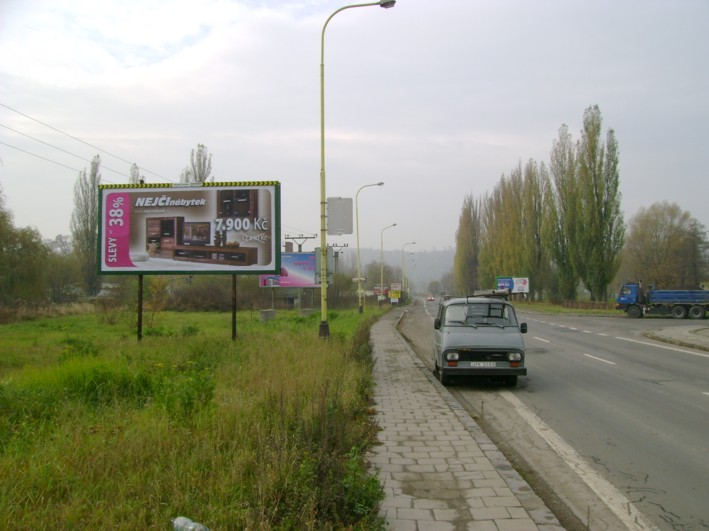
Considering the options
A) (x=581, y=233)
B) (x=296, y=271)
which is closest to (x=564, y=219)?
(x=581, y=233)

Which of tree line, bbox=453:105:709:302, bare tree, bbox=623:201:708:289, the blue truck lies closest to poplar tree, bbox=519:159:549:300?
tree line, bbox=453:105:709:302

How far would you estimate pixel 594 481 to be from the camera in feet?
16.9

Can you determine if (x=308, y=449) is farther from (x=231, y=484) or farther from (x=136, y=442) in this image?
(x=136, y=442)

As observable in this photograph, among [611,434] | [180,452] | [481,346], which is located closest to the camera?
[180,452]

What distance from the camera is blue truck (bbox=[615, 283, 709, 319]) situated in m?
36.6

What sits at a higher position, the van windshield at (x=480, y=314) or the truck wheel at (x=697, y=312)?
the van windshield at (x=480, y=314)

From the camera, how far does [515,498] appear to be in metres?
4.41

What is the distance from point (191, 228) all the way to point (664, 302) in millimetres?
34730

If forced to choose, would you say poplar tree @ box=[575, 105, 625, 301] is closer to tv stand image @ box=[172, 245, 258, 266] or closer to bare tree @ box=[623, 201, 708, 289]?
bare tree @ box=[623, 201, 708, 289]

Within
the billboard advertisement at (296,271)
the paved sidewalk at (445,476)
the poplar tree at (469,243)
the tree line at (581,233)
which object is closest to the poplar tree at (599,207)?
the tree line at (581,233)

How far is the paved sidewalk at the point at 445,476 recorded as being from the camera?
400 cm

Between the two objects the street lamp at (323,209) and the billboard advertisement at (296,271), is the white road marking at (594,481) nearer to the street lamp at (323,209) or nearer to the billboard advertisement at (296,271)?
the street lamp at (323,209)

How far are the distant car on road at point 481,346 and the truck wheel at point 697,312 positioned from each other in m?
31.8

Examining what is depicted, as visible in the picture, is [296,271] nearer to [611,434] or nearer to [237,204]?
[237,204]
